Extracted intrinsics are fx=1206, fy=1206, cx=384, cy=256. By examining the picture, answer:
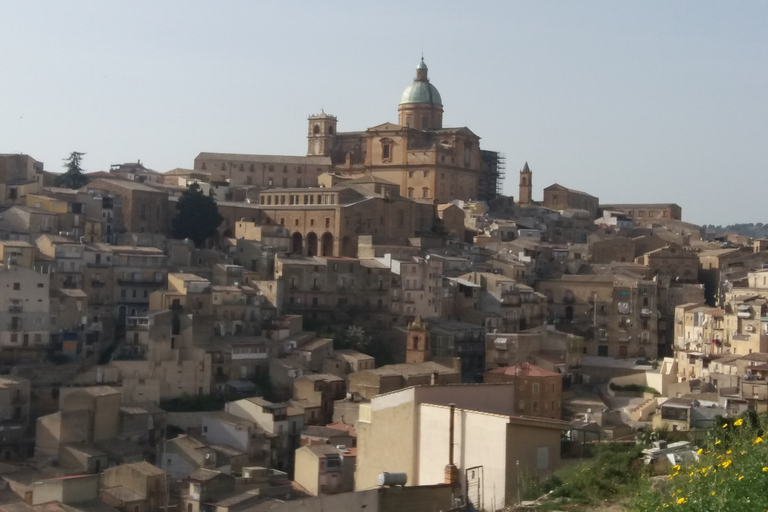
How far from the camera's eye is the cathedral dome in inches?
2436

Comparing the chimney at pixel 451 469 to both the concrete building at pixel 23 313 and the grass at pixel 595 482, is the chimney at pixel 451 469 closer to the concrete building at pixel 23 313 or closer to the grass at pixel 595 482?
the grass at pixel 595 482

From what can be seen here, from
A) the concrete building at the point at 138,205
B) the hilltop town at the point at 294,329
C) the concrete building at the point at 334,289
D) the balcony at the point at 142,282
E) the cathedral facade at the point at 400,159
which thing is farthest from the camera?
the cathedral facade at the point at 400,159

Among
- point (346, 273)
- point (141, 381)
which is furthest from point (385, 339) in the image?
point (141, 381)

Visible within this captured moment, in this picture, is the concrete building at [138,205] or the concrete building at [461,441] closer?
the concrete building at [461,441]

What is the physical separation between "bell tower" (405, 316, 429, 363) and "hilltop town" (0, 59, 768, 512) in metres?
0.09

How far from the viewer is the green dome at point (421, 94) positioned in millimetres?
61844

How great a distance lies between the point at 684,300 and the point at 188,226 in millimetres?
18500

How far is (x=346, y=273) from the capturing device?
41812 mm

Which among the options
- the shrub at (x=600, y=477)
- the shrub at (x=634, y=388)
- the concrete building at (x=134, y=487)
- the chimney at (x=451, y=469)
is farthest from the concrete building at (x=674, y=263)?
the chimney at (x=451, y=469)

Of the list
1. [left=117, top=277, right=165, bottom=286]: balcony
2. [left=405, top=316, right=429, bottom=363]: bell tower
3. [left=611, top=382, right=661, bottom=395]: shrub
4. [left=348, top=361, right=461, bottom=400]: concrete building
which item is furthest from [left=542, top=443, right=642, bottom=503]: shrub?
[left=117, top=277, right=165, bottom=286]: balcony

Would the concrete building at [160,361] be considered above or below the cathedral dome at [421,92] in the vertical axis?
below

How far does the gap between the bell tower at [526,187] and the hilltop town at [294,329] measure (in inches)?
324

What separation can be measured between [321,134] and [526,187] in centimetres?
1172

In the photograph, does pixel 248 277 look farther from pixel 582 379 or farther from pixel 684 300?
pixel 684 300
